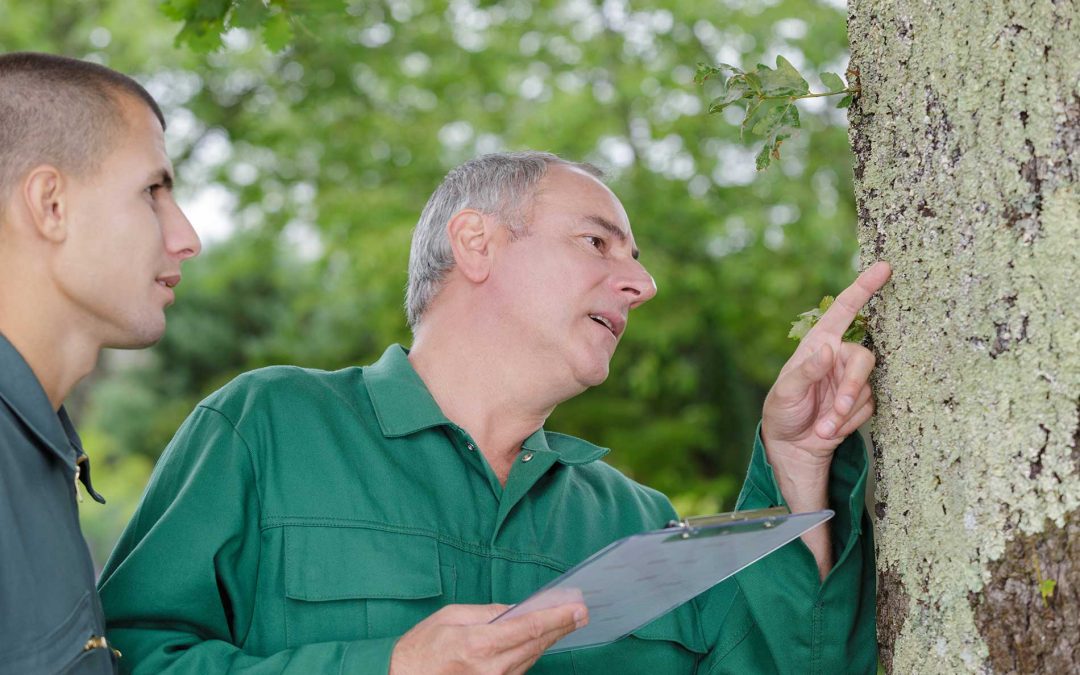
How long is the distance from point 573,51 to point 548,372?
6.11 m

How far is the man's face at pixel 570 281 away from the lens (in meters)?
2.25

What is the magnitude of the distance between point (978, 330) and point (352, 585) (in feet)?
3.54

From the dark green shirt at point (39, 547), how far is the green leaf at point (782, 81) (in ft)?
3.75

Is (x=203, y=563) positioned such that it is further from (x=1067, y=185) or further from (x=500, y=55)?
(x=500, y=55)

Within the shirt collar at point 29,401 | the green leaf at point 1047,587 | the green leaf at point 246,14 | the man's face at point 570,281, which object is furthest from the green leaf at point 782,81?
the green leaf at point 246,14

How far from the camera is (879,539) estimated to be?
1.70 meters

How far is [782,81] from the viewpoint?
5.85ft

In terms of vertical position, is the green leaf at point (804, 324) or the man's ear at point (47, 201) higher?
the man's ear at point (47, 201)

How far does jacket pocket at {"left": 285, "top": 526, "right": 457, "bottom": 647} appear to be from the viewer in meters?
1.91

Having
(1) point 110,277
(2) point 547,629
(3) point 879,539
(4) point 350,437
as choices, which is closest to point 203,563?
(4) point 350,437

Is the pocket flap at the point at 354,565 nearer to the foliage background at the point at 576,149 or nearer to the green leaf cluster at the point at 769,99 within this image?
the green leaf cluster at the point at 769,99

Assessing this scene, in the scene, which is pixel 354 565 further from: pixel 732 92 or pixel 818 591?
pixel 732 92

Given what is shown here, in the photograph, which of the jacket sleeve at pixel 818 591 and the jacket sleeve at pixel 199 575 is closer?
the jacket sleeve at pixel 199 575

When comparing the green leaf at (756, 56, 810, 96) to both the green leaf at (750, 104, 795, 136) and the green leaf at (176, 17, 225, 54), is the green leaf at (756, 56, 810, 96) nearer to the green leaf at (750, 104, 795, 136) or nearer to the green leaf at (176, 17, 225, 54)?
the green leaf at (750, 104, 795, 136)
